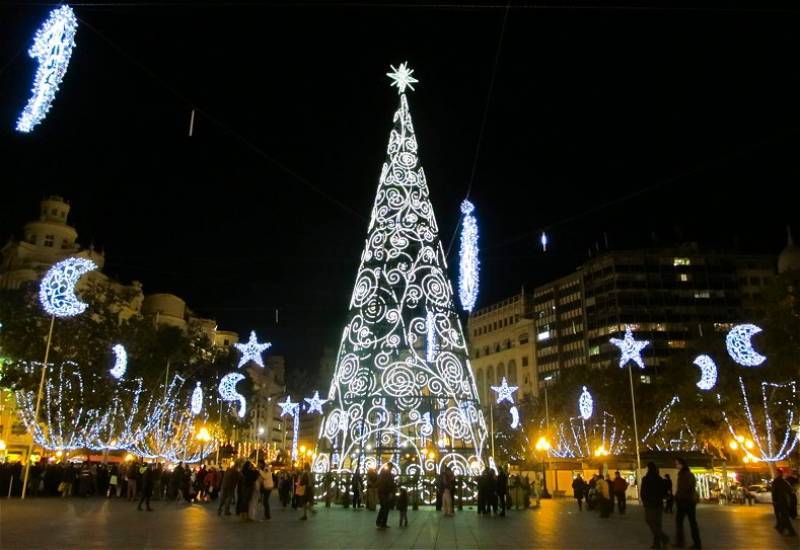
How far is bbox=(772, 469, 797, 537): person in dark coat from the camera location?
15585mm

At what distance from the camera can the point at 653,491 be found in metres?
12.7

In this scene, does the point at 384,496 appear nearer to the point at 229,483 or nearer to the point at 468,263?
the point at 229,483

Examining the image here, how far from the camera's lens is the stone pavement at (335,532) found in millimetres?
12211

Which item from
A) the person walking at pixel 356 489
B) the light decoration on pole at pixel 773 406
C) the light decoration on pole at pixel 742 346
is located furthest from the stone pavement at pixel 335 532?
the light decoration on pole at pixel 773 406

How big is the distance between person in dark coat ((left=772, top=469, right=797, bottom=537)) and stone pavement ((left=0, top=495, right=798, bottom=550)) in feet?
1.02

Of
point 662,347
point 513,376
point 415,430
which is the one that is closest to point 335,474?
point 415,430

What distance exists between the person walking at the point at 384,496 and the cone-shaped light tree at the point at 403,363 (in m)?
5.03

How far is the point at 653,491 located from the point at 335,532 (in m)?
6.71

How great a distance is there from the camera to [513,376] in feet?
396

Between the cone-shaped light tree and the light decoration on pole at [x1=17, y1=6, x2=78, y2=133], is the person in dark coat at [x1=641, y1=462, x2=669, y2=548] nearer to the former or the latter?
the cone-shaped light tree

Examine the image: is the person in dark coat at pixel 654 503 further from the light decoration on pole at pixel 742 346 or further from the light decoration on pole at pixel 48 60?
the light decoration on pole at pixel 742 346

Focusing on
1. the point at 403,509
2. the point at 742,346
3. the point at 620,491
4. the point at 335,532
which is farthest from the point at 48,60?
the point at 742,346

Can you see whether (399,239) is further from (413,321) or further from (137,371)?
(137,371)

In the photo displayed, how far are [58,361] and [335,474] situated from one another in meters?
25.5
